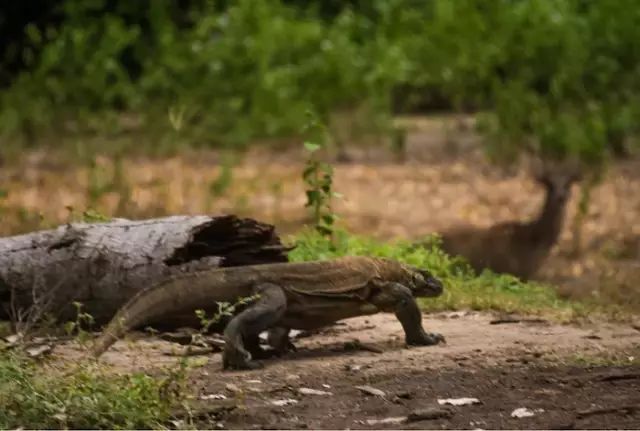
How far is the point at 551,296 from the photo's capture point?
27.2 feet

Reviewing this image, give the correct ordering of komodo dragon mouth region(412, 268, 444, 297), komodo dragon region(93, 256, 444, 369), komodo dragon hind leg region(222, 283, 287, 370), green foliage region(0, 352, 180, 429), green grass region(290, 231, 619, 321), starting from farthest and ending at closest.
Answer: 1. green grass region(290, 231, 619, 321)
2. komodo dragon mouth region(412, 268, 444, 297)
3. komodo dragon region(93, 256, 444, 369)
4. komodo dragon hind leg region(222, 283, 287, 370)
5. green foliage region(0, 352, 180, 429)

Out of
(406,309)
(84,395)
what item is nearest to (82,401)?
(84,395)

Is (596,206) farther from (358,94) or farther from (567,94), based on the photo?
(358,94)

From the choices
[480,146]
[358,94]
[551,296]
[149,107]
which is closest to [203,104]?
[149,107]

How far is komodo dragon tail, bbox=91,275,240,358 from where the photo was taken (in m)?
6.23

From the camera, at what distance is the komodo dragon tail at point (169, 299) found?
20.5 feet

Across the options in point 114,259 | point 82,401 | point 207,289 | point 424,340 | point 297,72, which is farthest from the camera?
point 297,72

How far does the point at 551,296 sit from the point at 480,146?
6.24 metres

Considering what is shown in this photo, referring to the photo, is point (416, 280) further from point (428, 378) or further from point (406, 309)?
point (428, 378)

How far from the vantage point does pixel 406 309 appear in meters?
6.51

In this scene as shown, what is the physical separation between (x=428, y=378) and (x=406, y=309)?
894 mm

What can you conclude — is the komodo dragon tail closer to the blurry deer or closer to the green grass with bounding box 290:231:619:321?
the green grass with bounding box 290:231:619:321

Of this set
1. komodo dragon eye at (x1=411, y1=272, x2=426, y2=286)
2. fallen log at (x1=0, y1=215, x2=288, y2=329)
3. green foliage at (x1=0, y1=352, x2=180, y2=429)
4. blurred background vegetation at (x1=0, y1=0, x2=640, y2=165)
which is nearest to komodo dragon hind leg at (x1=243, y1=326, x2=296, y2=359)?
fallen log at (x1=0, y1=215, x2=288, y2=329)

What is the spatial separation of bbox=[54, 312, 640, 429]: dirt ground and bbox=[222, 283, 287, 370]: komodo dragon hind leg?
81mm
